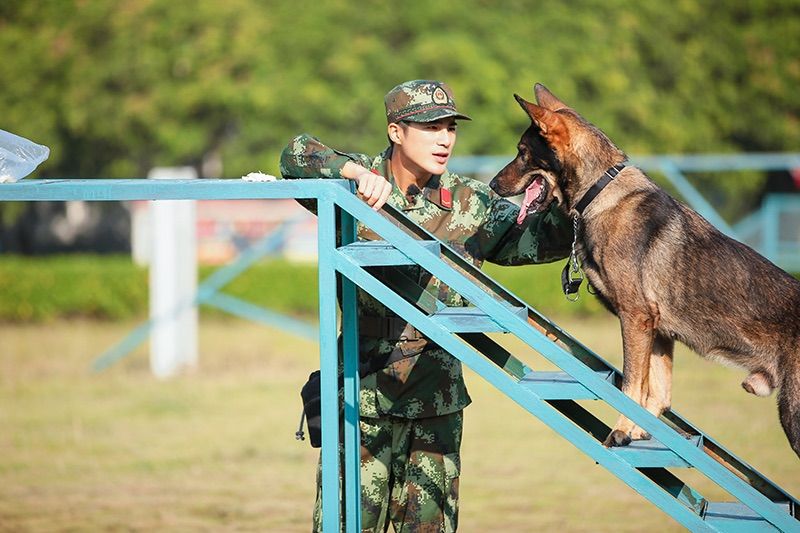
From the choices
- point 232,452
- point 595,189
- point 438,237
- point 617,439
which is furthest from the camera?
point 232,452

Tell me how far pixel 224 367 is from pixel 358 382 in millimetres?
9157

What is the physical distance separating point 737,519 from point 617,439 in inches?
19.4

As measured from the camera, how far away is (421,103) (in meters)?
4.15

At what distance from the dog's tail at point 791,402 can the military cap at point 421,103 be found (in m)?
1.57

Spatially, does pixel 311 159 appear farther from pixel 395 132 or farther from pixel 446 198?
pixel 446 198

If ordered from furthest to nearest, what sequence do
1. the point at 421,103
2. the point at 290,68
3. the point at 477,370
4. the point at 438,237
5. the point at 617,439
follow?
1. the point at 290,68
2. the point at 438,237
3. the point at 421,103
4. the point at 617,439
5. the point at 477,370

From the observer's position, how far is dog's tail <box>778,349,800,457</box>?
3814 mm

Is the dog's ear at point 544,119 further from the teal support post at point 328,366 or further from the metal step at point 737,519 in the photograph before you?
the metal step at point 737,519

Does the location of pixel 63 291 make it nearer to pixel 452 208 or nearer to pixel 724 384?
pixel 724 384

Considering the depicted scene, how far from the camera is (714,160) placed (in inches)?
579

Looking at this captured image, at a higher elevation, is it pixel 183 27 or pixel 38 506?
pixel 183 27

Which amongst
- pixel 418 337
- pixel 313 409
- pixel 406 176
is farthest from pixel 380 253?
pixel 313 409

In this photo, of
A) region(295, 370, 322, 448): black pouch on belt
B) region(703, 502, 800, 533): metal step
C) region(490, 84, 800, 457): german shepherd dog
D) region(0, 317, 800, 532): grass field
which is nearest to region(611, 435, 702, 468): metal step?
region(490, 84, 800, 457): german shepherd dog

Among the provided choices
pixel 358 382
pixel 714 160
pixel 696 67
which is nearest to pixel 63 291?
pixel 714 160
